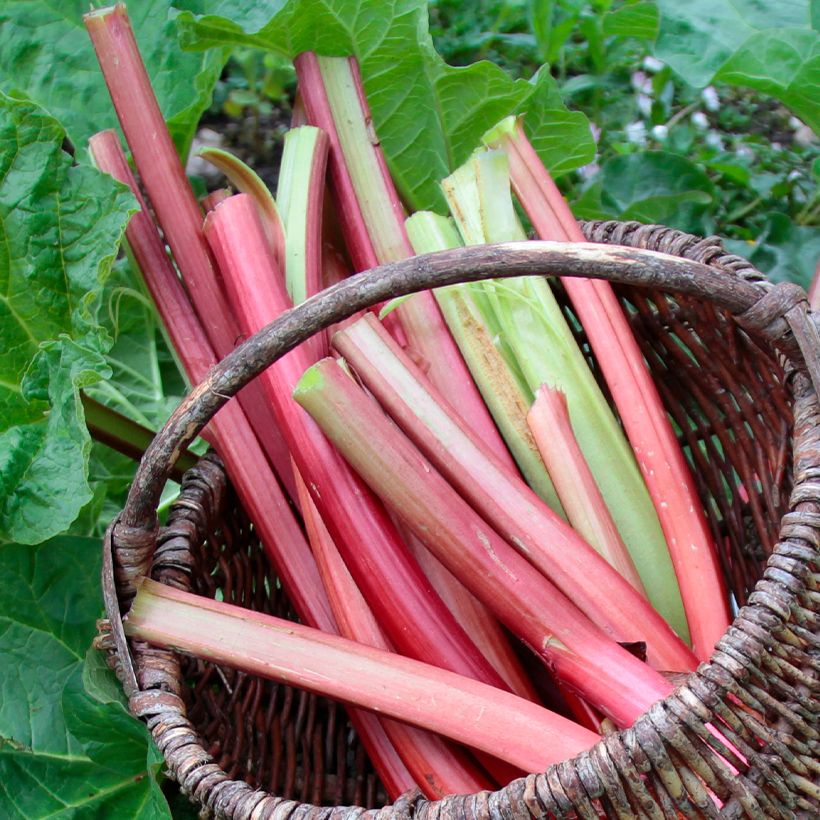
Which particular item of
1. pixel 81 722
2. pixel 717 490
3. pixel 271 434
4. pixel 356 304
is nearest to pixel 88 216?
pixel 271 434

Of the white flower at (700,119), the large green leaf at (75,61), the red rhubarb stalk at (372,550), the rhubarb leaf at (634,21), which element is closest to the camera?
the red rhubarb stalk at (372,550)

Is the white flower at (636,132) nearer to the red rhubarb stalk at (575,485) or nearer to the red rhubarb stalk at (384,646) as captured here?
the red rhubarb stalk at (575,485)

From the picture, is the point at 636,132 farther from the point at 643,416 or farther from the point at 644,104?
the point at 643,416

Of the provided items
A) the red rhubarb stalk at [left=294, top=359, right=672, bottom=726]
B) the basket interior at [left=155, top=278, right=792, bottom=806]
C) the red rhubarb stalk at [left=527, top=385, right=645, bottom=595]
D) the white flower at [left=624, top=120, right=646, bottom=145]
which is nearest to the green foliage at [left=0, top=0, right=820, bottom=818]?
the basket interior at [left=155, top=278, right=792, bottom=806]

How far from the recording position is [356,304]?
33.4 inches

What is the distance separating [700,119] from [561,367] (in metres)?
1.22

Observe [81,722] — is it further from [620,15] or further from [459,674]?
[620,15]

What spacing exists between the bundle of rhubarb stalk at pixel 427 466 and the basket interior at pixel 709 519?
0.08 meters

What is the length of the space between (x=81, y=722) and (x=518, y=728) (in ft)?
1.79

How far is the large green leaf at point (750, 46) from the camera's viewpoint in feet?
4.20

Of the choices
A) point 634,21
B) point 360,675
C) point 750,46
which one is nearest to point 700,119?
point 634,21

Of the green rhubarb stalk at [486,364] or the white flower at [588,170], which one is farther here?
the white flower at [588,170]

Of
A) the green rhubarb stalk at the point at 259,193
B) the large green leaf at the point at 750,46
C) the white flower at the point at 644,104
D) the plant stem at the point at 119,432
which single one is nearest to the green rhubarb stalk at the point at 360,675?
the plant stem at the point at 119,432

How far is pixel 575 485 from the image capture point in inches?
39.9
